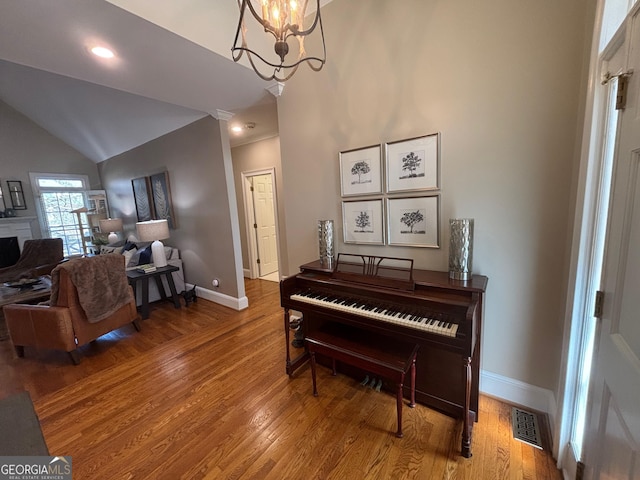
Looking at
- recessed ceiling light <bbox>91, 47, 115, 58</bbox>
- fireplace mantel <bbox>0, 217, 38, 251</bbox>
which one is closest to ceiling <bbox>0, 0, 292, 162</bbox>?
recessed ceiling light <bbox>91, 47, 115, 58</bbox>

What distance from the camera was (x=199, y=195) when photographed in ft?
11.9

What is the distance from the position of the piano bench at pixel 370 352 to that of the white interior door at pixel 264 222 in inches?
121

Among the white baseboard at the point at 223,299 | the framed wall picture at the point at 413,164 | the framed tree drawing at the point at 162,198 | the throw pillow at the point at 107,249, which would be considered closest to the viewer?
the framed wall picture at the point at 413,164

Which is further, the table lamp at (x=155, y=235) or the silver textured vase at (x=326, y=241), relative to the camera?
the table lamp at (x=155, y=235)

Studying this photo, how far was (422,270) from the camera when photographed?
6.20 feet

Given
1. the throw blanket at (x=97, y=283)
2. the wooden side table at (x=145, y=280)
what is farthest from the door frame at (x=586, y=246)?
the wooden side table at (x=145, y=280)

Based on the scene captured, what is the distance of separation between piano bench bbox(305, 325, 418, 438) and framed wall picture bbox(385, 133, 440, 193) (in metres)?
1.09

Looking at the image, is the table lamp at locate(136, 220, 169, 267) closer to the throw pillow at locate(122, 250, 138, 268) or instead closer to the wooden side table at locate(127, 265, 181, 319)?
the wooden side table at locate(127, 265, 181, 319)

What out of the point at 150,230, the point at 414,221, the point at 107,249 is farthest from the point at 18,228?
the point at 414,221

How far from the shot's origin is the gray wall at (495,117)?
4.58ft

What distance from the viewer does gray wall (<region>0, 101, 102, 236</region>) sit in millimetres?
5012

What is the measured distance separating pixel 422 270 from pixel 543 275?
0.68 m

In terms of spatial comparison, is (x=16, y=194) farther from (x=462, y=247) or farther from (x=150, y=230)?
(x=462, y=247)

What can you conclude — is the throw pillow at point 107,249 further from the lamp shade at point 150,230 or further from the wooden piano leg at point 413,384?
the wooden piano leg at point 413,384
